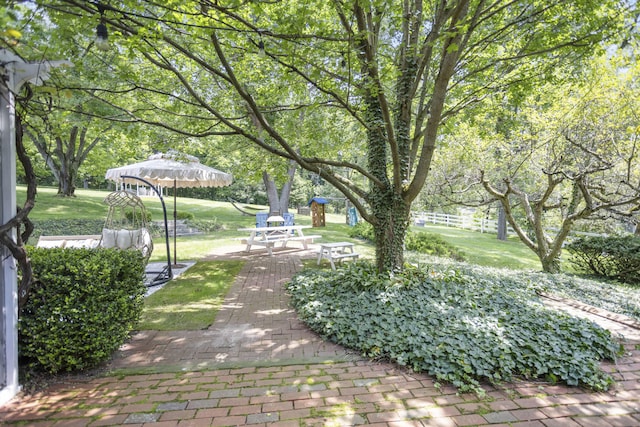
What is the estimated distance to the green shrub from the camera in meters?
10.9

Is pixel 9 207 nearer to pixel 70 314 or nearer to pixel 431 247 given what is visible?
pixel 70 314

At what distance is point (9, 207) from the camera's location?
8.48 feet

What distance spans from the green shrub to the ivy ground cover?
18.6ft

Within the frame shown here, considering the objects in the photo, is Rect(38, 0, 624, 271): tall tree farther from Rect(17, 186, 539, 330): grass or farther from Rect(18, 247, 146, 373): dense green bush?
Rect(17, 186, 539, 330): grass

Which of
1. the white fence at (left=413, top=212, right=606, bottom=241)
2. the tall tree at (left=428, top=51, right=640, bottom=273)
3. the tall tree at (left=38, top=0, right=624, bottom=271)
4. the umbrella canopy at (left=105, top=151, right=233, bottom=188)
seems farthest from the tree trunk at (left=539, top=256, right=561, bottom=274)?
the white fence at (left=413, top=212, right=606, bottom=241)

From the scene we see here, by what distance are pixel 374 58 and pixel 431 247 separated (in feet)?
27.1

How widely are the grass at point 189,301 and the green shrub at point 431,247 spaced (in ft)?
20.3

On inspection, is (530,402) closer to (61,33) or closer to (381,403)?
(381,403)

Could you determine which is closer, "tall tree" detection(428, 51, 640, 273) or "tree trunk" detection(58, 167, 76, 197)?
"tall tree" detection(428, 51, 640, 273)

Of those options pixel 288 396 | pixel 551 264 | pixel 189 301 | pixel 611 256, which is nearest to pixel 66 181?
pixel 189 301

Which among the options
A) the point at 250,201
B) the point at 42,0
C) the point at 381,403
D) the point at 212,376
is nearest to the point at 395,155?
the point at 381,403

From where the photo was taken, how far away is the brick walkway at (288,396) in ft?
7.77

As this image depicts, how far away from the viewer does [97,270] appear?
298 cm

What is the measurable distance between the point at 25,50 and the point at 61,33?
1086 millimetres
